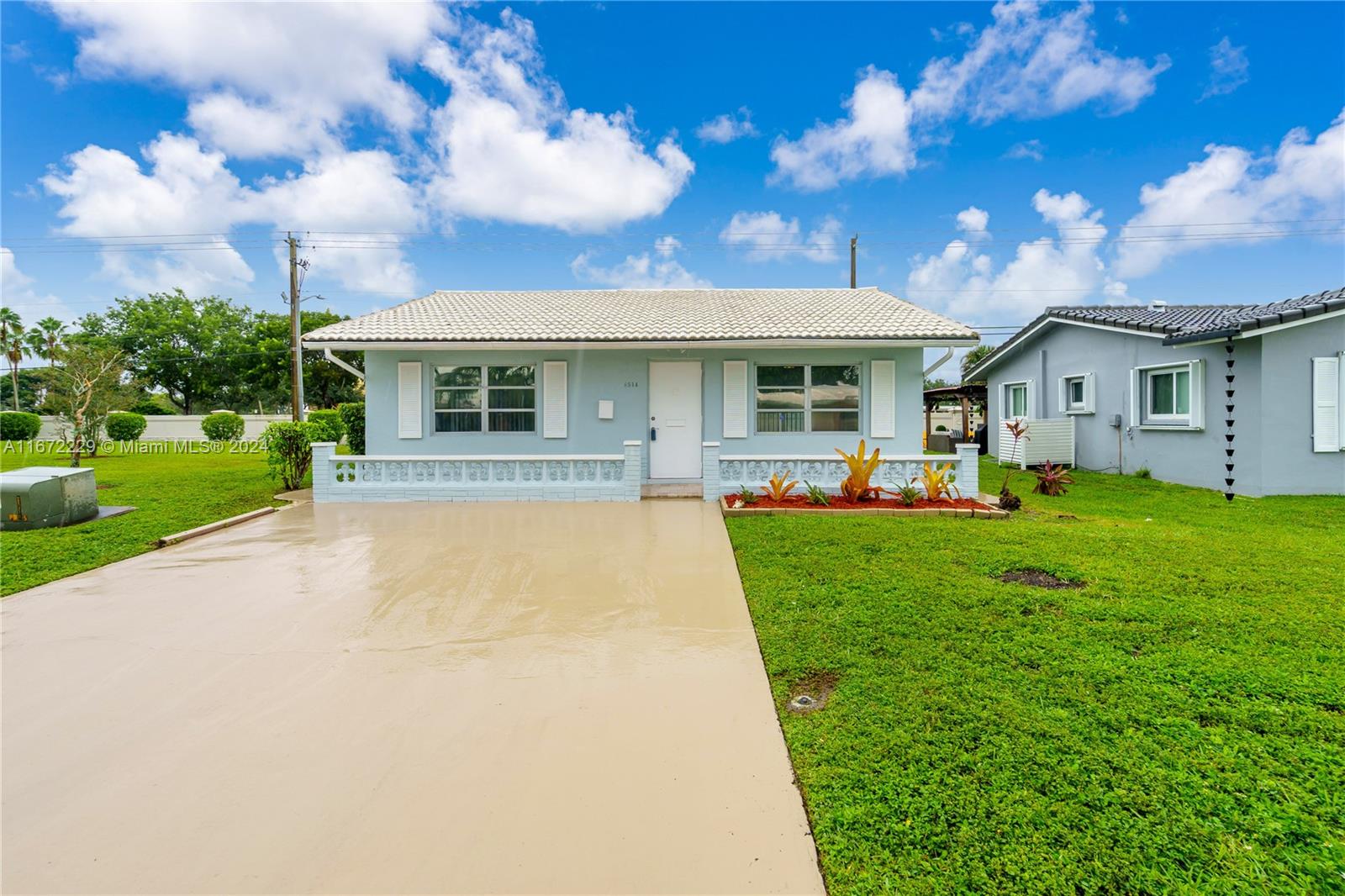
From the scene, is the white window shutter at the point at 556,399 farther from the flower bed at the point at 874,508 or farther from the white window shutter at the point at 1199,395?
the white window shutter at the point at 1199,395

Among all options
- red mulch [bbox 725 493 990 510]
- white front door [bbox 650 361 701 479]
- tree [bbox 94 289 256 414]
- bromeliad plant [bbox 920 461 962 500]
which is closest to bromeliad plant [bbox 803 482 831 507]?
red mulch [bbox 725 493 990 510]

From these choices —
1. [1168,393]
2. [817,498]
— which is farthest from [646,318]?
[1168,393]

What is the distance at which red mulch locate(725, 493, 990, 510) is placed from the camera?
841cm

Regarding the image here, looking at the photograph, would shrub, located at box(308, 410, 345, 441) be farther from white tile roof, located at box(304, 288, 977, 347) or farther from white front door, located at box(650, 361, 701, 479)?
white front door, located at box(650, 361, 701, 479)

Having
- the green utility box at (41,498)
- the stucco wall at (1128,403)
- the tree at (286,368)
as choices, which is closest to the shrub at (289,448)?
the green utility box at (41,498)

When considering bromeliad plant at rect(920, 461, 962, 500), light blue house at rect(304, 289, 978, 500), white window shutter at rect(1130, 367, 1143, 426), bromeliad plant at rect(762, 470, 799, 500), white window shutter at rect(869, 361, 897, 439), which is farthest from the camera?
white window shutter at rect(1130, 367, 1143, 426)

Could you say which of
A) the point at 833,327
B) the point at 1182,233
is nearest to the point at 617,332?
the point at 833,327

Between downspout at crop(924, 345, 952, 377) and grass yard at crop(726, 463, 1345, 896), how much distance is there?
5767 millimetres

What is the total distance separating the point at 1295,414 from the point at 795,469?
8.59 m

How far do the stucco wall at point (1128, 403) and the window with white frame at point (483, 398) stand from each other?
12.8m

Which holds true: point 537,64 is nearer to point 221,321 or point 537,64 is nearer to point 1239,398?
point 1239,398

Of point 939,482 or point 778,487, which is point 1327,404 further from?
point 778,487

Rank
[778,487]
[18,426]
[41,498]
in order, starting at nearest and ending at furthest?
[41,498]
[778,487]
[18,426]

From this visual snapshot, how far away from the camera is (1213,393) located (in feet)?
34.8
